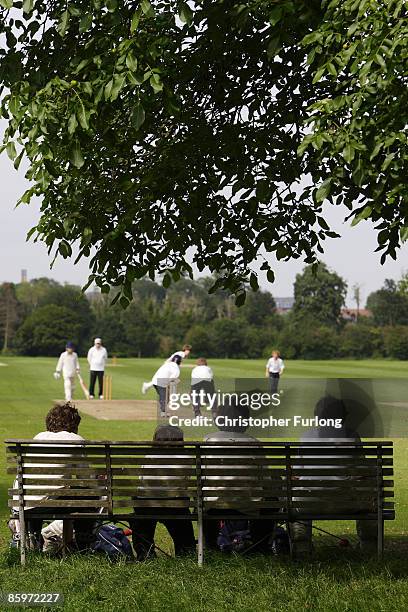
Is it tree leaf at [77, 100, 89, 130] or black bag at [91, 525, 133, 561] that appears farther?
black bag at [91, 525, 133, 561]

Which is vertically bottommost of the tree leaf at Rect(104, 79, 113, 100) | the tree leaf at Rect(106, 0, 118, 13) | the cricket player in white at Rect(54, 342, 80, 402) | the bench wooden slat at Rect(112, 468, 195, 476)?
the bench wooden slat at Rect(112, 468, 195, 476)

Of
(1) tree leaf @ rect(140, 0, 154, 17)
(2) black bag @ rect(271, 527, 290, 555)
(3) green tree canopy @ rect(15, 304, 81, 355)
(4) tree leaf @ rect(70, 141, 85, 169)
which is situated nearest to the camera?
(1) tree leaf @ rect(140, 0, 154, 17)

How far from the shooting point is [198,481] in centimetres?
880

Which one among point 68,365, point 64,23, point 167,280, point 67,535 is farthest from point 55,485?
point 68,365

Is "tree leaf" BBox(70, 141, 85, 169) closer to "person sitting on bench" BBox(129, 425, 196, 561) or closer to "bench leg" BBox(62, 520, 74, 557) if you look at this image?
"person sitting on bench" BBox(129, 425, 196, 561)

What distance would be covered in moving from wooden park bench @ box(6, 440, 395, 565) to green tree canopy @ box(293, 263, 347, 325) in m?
134

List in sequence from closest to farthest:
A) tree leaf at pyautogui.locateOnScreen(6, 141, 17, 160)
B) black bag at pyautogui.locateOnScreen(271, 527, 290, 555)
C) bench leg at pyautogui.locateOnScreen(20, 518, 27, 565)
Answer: tree leaf at pyautogui.locateOnScreen(6, 141, 17, 160) < bench leg at pyautogui.locateOnScreen(20, 518, 27, 565) < black bag at pyautogui.locateOnScreen(271, 527, 290, 555)

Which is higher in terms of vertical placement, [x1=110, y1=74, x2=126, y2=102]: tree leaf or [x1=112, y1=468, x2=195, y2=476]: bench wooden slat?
[x1=110, y1=74, x2=126, y2=102]: tree leaf

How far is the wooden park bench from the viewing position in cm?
880

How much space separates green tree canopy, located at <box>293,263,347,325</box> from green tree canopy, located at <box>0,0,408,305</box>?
132m

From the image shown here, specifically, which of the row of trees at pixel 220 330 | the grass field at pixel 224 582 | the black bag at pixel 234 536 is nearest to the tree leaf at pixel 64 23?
the grass field at pixel 224 582

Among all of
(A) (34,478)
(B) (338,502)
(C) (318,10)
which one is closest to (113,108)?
(C) (318,10)

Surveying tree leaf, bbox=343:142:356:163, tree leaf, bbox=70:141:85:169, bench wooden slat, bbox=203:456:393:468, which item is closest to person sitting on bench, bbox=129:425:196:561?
bench wooden slat, bbox=203:456:393:468

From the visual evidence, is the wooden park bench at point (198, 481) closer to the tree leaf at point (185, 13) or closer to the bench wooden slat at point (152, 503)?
the bench wooden slat at point (152, 503)
